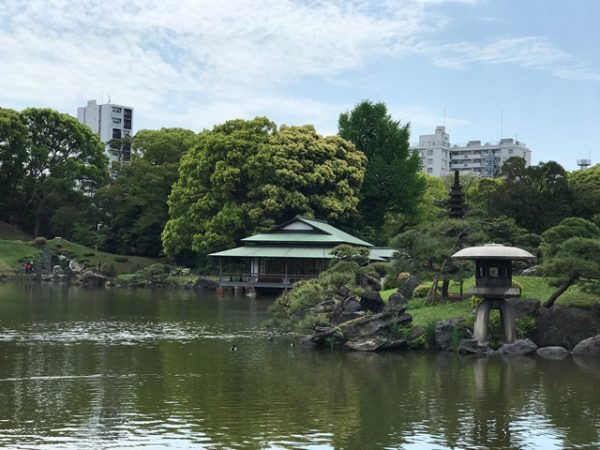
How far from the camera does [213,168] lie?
2539 inches

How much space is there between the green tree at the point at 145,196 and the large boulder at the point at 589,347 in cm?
5395

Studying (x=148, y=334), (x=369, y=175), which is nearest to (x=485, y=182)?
(x=369, y=175)

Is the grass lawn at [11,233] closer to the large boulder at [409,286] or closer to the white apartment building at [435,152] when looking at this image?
the large boulder at [409,286]

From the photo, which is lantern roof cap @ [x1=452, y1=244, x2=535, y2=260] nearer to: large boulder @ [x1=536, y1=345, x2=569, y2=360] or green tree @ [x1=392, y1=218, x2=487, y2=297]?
green tree @ [x1=392, y1=218, x2=487, y2=297]

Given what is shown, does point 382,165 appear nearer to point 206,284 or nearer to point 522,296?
point 206,284

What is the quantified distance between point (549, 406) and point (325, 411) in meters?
5.54

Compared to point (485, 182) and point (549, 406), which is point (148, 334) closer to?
point (549, 406)

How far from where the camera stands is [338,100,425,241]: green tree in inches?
2694

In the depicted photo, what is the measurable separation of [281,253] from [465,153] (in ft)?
378

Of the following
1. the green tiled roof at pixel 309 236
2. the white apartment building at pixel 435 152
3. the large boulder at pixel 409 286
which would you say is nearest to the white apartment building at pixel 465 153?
the white apartment building at pixel 435 152

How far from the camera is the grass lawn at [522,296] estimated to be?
28.3m

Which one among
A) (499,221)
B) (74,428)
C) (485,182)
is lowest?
(74,428)

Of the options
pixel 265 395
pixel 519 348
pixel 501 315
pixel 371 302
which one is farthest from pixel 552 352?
pixel 265 395

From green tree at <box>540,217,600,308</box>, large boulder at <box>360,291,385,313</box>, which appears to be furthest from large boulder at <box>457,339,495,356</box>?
large boulder at <box>360,291,385,313</box>
